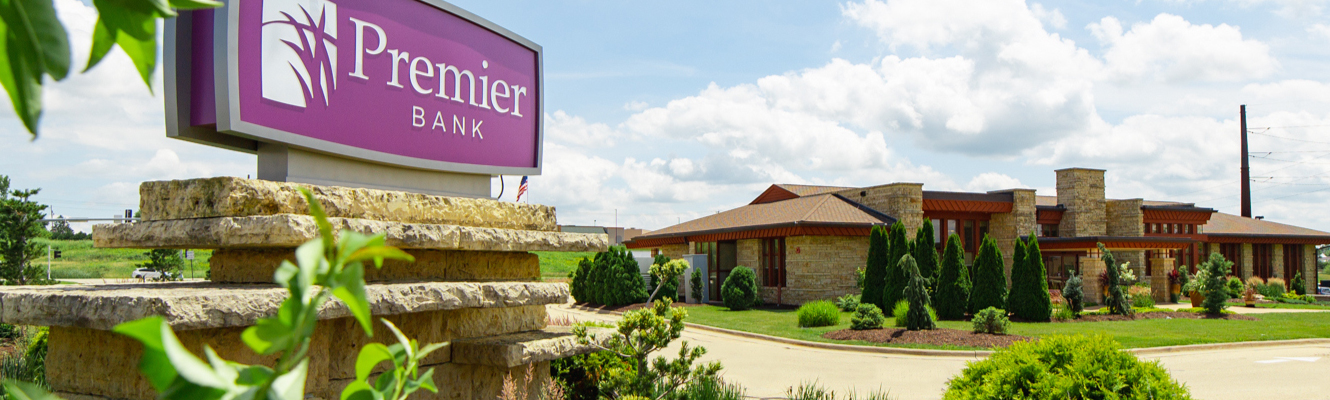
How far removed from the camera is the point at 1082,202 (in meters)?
29.3

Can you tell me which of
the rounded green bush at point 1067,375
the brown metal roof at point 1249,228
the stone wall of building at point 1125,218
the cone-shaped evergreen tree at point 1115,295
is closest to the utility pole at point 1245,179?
the brown metal roof at point 1249,228

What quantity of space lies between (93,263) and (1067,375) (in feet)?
210

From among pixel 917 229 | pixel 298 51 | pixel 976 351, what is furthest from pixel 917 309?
pixel 298 51

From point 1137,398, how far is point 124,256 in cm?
7200

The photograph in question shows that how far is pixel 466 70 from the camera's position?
5.75 meters

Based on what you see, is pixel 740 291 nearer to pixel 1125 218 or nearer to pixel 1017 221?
pixel 1017 221

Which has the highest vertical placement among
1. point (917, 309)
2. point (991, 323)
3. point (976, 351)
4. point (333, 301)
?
point (333, 301)

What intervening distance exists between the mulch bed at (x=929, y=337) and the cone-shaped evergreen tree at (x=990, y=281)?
14.6ft

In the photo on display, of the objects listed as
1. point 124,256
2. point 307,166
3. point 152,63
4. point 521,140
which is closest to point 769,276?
point 521,140

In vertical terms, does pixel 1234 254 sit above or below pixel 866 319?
above

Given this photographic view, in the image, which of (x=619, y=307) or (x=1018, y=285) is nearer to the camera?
(x=1018, y=285)

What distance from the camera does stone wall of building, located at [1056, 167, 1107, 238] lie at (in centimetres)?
2930

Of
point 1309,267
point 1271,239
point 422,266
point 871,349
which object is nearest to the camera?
point 422,266

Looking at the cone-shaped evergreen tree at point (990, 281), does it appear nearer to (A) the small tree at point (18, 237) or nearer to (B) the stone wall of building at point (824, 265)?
(B) the stone wall of building at point (824, 265)
